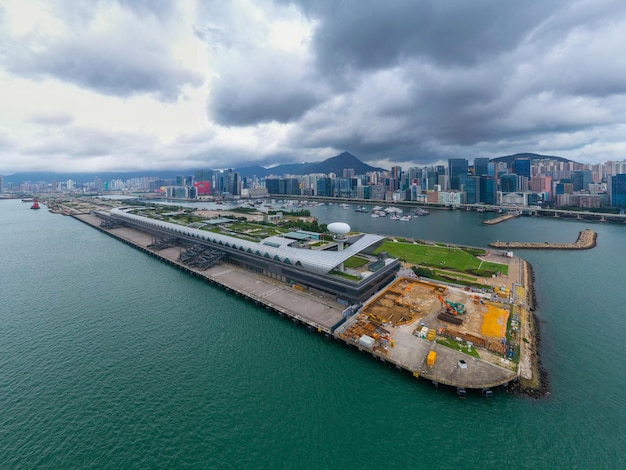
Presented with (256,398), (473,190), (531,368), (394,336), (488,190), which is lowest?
A: (256,398)

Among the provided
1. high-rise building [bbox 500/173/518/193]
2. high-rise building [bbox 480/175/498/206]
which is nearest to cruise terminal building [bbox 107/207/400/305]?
high-rise building [bbox 480/175/498/206]

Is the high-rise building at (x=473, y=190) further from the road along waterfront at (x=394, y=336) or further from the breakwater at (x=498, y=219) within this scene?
the road along waterfront at (x=394, y=336)

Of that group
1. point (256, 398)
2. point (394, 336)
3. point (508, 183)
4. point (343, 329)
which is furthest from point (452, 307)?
point (508, 183)

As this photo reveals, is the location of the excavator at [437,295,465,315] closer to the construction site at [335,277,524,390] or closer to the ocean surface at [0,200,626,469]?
the construction site at [335,277,524,390]

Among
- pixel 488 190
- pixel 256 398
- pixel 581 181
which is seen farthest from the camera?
pixel 581 181

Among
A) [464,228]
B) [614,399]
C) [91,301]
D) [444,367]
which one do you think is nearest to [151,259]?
[91,301]

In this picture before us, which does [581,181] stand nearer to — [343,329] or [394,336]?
[394,336]
